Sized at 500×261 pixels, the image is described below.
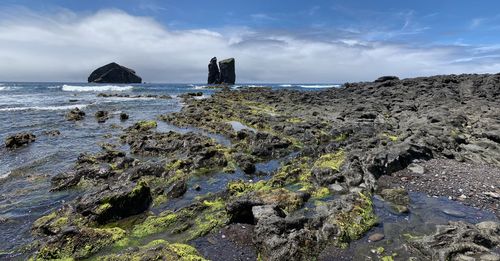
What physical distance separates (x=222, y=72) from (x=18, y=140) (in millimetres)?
169933

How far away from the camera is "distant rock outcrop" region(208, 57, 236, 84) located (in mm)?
188500

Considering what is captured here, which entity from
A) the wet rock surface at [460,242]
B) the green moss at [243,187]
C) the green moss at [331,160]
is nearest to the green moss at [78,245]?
the green moss at [243,187]

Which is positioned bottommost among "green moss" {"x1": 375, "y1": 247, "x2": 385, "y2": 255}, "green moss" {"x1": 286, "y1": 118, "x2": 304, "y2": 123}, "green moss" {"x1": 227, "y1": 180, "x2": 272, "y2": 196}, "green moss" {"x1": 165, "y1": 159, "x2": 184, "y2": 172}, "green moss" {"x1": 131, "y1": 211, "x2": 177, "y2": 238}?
"green moss" {"x1": 131, "y1": 211, "x2": 177, "y2": 238}

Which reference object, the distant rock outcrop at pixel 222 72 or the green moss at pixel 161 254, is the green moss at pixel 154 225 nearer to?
the green moss at pixel 161 254

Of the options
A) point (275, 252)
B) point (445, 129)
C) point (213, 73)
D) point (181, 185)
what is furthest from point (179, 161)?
point (213, 73)

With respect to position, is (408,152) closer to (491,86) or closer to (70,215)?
(70,215)

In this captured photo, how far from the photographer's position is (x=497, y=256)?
27.6 feet

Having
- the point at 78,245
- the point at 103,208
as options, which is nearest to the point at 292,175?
the point at 103,208

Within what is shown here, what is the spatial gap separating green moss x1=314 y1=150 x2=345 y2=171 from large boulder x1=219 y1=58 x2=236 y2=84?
174 metres

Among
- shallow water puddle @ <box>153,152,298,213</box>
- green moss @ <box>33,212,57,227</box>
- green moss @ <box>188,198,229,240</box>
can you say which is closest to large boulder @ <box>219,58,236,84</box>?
shallow water puddle @ <box>153,152,298,213</box>

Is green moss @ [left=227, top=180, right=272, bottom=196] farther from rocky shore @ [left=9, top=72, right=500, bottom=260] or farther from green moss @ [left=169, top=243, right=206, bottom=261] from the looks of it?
green moss @ [left=169, top=243, right=206, bottom=261]

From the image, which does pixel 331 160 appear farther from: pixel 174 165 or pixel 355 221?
pixel 174 165

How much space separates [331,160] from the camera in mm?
18531

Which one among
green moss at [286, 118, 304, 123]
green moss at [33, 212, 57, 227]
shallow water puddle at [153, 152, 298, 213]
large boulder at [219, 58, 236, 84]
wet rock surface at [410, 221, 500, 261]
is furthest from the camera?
large boulder at [219, 58, 236, 84]
